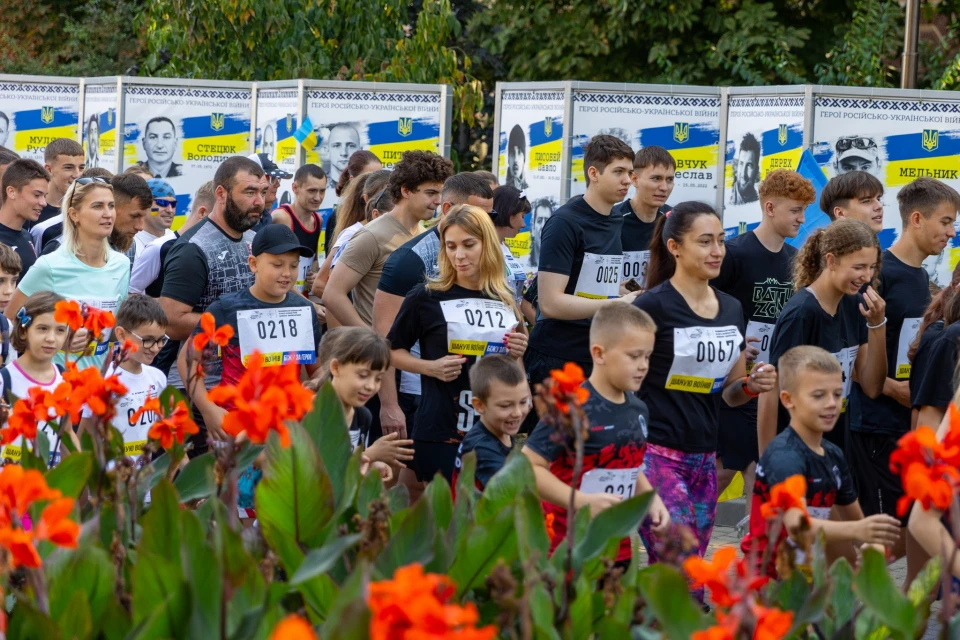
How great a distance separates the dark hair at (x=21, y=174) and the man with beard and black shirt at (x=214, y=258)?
138 cm

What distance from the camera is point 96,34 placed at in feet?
88.6

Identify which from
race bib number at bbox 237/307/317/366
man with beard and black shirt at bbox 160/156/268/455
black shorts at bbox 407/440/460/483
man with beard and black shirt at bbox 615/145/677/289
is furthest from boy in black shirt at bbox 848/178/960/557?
man with beard and black shirt at bbox 160/156/268/455

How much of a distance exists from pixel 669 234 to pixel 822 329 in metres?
0.76

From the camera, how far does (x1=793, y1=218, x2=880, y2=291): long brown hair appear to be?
549cm

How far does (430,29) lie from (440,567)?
16.6 metres

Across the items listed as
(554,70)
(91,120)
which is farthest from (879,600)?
(554,70)

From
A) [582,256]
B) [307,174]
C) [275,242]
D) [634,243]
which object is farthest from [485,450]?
[307,174]

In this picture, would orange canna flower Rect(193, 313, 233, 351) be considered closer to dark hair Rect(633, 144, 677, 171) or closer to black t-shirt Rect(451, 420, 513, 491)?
black t-shirt Rect(451, 420, 513, 491)

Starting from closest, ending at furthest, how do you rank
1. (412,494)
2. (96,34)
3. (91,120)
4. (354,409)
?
1. (354,409)
2. (412,494)
3. (91,120)
4. (96,34)

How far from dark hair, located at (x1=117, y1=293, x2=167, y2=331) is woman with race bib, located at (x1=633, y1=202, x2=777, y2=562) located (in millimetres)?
1962

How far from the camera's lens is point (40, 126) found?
16.5 m

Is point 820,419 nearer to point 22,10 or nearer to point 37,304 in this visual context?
point 37,304

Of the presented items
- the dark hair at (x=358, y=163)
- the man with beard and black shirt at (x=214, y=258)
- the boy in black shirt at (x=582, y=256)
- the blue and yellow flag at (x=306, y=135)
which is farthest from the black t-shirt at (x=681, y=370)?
the blue and yellow flag at (x=306, y=135)

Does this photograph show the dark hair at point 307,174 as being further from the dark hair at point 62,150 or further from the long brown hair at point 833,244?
the long brown hair at point 833,244
